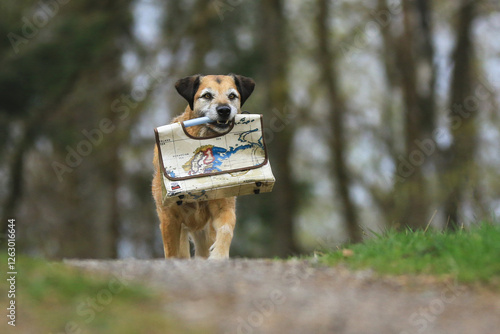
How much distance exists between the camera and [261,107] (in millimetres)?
20531

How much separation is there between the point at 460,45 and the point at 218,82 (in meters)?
11.7

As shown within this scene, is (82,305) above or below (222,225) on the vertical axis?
above

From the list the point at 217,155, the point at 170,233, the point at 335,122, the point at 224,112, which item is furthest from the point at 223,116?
the point at 335,122

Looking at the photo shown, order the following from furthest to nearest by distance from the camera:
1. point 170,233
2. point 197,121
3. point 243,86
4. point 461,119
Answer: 1. point 461,119
2. point 243,86
3. point 170,233
4. point 197,121

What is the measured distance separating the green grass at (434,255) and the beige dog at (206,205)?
1915 mm

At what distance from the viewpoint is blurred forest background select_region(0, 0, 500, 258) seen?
17750mm

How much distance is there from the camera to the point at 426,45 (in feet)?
63.1

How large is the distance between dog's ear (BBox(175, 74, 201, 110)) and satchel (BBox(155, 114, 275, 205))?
1130mm

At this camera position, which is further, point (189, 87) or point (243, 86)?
point (243, 86)

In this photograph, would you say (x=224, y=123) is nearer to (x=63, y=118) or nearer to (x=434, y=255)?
(x=434, y=255)

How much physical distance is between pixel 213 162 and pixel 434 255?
2.83 meters

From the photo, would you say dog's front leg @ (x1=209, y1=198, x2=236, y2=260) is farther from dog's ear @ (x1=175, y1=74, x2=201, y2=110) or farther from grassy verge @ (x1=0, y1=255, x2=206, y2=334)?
grassy verge @ (x1=0, y1=255, x2=206, y2=334)

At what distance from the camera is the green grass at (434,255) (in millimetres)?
5558

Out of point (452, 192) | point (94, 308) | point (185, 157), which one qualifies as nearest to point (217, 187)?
point (185, 157)
